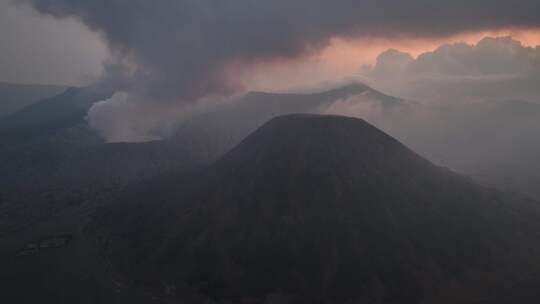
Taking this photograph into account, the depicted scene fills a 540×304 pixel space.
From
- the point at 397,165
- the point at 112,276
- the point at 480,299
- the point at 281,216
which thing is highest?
the point at 397,165

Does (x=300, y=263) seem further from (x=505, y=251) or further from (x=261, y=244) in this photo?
(x=505, y=251)

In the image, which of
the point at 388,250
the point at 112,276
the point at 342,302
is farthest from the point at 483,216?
the point at 112,276

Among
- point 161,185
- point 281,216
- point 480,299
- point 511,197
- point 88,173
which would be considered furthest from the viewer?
point 88,173

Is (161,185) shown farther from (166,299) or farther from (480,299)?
(480,299)

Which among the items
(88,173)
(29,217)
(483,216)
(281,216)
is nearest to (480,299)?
(483,216)

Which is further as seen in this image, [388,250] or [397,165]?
[397,165]

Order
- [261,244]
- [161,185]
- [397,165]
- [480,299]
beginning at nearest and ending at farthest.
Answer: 1. [480,299]
2. [261,244]
3. [397,165]
4. [161,185]

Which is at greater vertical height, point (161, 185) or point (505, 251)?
point (161, 185)
